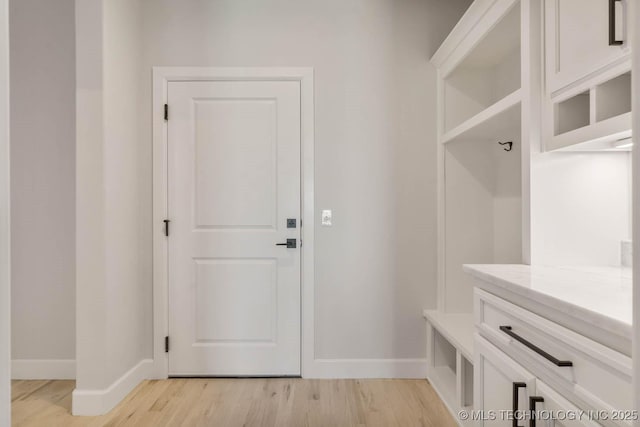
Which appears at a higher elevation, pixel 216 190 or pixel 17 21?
pixel 17 21

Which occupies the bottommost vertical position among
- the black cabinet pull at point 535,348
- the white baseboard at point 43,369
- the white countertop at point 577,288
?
the white baseboard at point 43,369

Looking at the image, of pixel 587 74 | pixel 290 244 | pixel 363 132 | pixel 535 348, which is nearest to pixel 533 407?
pixel 535 348

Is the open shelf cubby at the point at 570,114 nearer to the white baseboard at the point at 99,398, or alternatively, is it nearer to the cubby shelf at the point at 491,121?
the cubby shelf at the point at 491,121

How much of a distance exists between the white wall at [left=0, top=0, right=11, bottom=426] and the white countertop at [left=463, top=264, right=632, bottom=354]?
130 centimetres

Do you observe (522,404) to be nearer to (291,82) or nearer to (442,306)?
Answer: (442,306)

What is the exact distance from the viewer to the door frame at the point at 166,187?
282 centimetres

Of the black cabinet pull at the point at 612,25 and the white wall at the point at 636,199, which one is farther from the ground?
the black cabinet pull at the point at 612,25

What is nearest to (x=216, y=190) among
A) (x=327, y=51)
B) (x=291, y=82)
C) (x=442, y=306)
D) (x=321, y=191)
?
(x=321, y=191)

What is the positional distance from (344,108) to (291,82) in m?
0.41

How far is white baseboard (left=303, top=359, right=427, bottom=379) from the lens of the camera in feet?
9.25

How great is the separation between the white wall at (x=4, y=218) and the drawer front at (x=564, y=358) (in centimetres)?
130

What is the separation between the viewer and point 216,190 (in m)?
2.84

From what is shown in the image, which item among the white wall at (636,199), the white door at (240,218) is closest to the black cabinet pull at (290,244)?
the white door at (240,218)

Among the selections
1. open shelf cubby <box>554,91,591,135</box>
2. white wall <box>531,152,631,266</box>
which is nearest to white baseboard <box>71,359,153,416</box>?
white wall <box>531,152,631,266</box>
